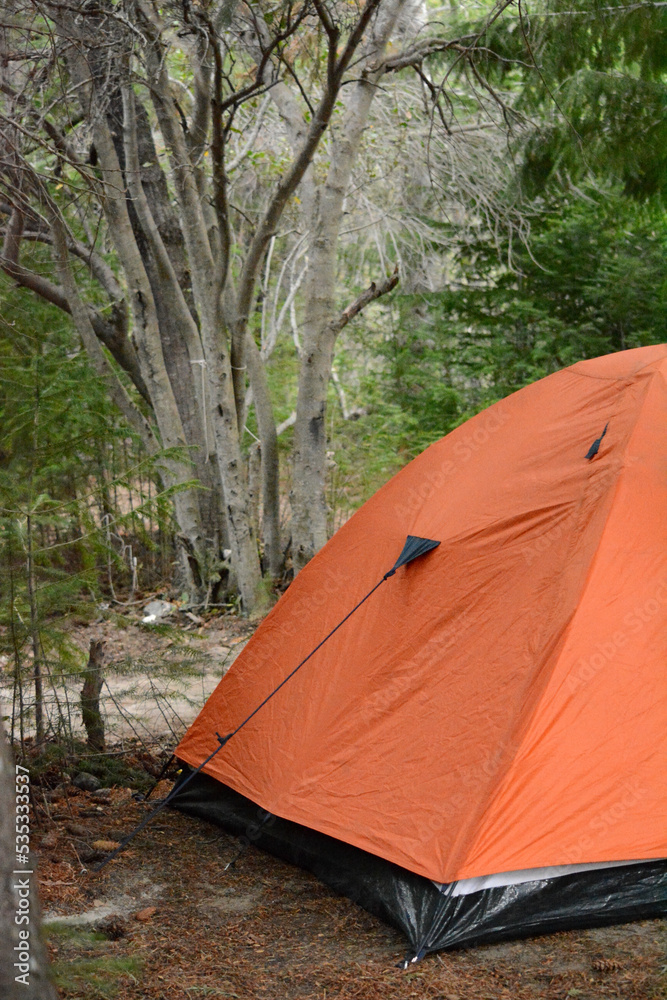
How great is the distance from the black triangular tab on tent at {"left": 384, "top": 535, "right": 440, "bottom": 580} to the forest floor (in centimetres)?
135

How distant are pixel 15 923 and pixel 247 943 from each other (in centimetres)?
157

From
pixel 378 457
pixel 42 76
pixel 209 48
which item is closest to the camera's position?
pixel 42 76

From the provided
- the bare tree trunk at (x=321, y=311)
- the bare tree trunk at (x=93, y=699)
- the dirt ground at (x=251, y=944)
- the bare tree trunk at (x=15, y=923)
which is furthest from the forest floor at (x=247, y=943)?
the bare tree trunk at (x=321, y=311)

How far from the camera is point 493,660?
3352mm

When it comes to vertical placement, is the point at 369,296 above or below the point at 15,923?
above

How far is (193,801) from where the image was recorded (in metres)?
4.21

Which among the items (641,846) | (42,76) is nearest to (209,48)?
(42,76)

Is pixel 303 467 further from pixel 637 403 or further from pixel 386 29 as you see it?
pixel 637 403

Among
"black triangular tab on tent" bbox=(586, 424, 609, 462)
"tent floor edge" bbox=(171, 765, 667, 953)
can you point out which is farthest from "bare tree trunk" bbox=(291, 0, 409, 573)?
"tent floor edge" bbox=(171, 765, 667, 953)

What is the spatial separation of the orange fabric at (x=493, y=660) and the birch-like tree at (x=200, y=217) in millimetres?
1904

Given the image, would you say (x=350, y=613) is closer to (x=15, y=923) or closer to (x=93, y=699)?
(x=93, y=699)

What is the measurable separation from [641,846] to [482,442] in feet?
6.07

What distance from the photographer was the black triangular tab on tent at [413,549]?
3762 millimetres

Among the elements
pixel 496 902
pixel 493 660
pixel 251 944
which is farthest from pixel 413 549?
pixel 251 944
